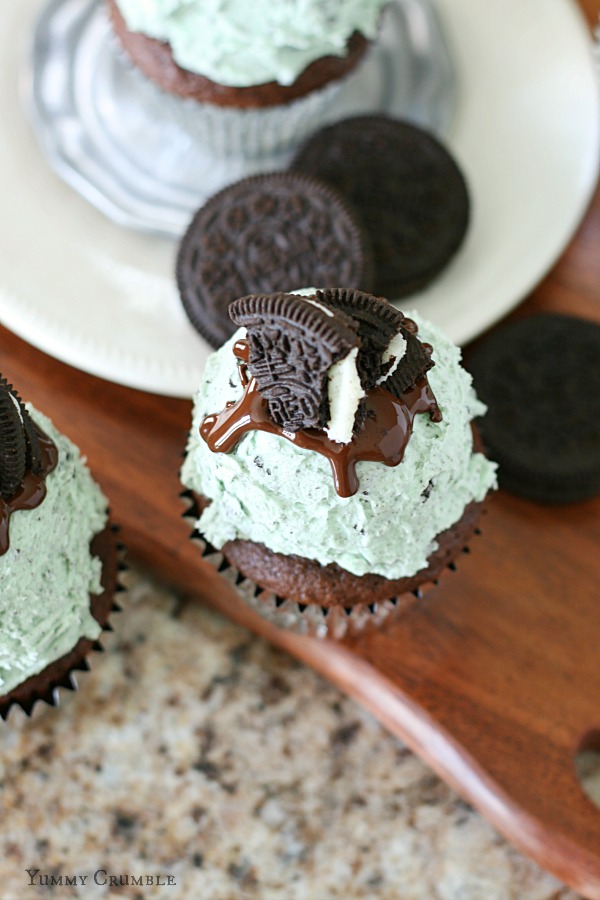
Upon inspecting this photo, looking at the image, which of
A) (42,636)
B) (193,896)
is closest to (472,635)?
(193,896)

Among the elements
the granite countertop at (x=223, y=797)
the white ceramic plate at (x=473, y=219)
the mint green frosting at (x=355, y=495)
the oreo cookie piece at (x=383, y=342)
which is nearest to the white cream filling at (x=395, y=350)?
the oreo cookie piece at (x=383, y=342)

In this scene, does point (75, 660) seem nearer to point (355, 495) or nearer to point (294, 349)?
point (355, 495)

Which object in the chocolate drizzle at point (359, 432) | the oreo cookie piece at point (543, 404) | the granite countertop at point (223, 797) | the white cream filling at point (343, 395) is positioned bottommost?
the granite countertop at point (223, 797)

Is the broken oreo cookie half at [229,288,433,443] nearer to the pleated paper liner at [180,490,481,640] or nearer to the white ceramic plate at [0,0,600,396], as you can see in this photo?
→ the pleated paper liner at [180,490,481,640]

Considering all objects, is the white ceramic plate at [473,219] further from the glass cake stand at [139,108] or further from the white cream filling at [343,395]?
the white cream filling at [343,395]

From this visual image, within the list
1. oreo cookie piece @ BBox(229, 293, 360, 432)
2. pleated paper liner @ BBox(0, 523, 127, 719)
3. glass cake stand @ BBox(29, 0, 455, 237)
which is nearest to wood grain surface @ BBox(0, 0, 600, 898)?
pleated paper liner @ BBox(0, 523, 127, 719)

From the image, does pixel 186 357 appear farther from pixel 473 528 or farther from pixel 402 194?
pixel 473 528

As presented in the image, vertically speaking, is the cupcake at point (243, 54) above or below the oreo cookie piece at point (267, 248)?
above

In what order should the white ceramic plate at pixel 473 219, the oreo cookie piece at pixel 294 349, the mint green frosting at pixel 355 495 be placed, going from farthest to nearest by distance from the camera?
the white ceramic plate at pixel 473 219
the mint green frosting at pixel 355 495
the oreo cookie piece at pixel 294 349
